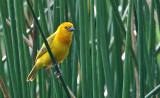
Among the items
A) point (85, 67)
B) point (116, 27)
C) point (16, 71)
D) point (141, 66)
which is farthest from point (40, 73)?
point (141, 66)

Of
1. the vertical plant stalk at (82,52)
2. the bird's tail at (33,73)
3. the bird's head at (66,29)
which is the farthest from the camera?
the bird's head at (66,29)

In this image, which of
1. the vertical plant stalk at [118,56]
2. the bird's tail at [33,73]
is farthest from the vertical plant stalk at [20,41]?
the vertical plant stalk at [118,56]

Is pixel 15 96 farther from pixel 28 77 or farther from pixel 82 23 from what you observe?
pixel 82 23

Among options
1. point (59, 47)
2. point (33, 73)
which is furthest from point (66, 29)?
point (33, 73)

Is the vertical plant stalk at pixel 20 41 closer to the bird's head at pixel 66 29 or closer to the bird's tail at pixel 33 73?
the bird's tail at pixel 33 73

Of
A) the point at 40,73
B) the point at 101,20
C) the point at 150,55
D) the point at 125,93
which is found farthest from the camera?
the point at 40,73

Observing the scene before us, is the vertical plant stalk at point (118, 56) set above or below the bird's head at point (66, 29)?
below

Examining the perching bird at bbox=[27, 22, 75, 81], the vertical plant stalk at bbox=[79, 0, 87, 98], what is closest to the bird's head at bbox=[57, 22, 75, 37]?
the perching bird at bbox=[27, 22, 75, 81]

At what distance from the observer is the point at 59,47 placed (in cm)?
204

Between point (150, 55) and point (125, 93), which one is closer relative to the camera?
point (125, 93)

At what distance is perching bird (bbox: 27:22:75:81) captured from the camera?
6.49 ft

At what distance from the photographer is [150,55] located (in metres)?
1.83

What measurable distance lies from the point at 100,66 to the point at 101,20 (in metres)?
0.27

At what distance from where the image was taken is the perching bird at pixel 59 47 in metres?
1.98
